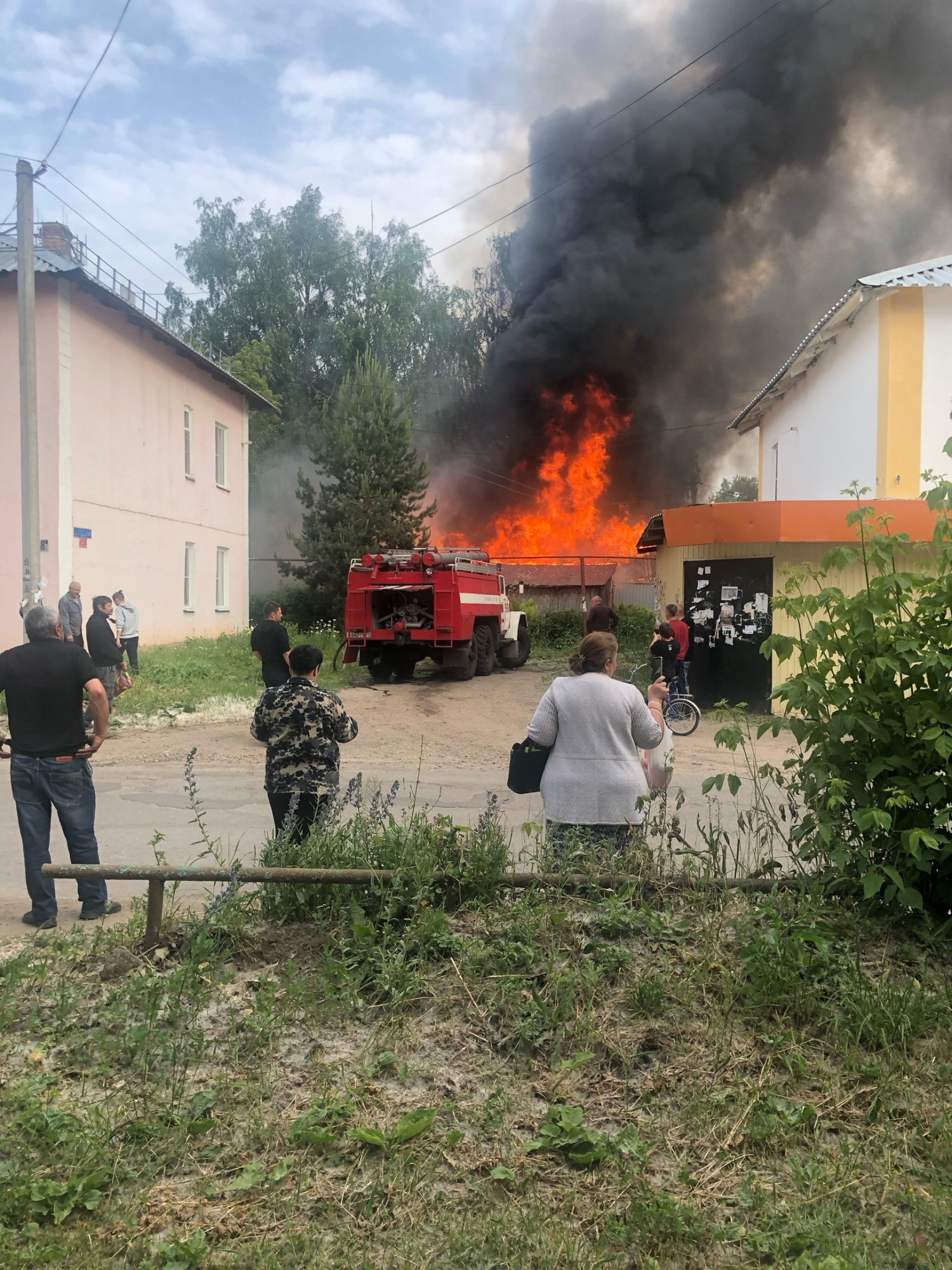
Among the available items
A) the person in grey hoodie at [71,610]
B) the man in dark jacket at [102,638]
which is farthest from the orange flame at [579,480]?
the man in dark jacket at [102,638]

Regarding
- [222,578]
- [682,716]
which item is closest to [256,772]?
[682,716]

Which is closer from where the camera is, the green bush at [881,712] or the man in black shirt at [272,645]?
the green bush at [881,712]

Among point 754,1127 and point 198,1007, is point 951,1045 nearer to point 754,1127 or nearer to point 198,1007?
point 754,1127

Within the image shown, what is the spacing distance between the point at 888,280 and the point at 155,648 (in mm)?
15108

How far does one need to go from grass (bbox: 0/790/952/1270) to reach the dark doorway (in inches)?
439

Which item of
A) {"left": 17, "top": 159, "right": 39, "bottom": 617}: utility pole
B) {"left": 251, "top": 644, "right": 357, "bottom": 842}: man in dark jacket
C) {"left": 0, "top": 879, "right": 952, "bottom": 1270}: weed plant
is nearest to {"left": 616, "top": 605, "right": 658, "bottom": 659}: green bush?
{"left": 17, "top": 159, "right": 39, "bottom": 617}: utility pole

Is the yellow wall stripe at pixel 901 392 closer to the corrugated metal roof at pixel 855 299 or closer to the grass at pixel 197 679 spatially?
the corrugated metal roof at pixel 855 299

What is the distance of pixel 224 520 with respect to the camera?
2520cm

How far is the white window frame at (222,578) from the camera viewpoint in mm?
25156

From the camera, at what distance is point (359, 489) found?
27.9 m

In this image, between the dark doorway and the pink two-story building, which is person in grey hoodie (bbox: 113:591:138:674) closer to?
the pink two-story building

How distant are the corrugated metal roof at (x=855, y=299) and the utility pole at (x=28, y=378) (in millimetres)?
11886

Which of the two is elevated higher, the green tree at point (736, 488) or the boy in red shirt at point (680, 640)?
the green tree at point (736, 488)

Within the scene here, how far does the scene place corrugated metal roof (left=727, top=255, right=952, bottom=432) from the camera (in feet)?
48.8
